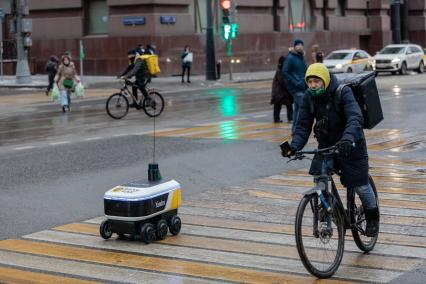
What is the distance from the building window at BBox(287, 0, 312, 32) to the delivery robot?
44.4 m

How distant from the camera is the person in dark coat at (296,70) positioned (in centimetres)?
1647

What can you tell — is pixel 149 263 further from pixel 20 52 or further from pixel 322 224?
pixel 20 52

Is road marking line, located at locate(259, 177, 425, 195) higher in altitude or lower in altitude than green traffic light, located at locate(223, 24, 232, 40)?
lower

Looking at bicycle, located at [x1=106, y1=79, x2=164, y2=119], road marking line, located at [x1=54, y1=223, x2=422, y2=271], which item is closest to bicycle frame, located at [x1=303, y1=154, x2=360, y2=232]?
road marking line, located at [x1=54, y1=223, x2=422, y2=271]

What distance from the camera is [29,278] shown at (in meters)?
6.96

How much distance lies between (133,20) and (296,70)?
2656 cm

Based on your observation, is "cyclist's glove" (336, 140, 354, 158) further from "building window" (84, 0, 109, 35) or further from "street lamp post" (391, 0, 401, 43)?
"street lamp post" (391, 0, 401, 43)

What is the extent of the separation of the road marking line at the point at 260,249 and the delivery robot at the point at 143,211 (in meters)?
0.17

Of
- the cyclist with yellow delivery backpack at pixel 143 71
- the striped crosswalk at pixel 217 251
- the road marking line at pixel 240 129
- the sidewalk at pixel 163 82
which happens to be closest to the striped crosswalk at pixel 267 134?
the road marking line at pixel 240 129

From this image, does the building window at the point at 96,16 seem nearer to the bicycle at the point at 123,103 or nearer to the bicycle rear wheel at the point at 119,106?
the bicycle at the point at 123,103

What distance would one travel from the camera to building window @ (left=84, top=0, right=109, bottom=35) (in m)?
44.2

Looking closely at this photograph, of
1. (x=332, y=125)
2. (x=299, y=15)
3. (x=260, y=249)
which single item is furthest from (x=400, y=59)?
(x=332, y=125)

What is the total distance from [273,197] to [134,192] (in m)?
2.70

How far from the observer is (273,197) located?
407 inches
